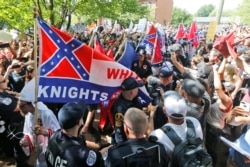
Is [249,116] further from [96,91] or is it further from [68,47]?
[68,47]

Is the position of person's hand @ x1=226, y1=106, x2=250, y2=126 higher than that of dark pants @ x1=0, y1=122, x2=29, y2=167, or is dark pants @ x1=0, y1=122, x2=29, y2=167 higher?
person's hand @ x1=226, y1=106, x2=250, y2=126

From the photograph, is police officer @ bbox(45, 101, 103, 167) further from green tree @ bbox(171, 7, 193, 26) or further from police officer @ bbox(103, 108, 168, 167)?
green tree @ bbox(171, 7, 193, 26)

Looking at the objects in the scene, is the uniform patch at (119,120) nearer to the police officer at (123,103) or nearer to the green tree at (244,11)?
the police officer at (123,103)

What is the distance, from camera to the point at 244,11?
5616 centimetres

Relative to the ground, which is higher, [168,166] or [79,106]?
[79,106]

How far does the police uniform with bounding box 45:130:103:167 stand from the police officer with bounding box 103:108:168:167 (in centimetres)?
12

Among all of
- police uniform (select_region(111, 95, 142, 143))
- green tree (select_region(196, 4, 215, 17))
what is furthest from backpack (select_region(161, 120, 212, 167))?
green tree (select_region(196, 4, 215, 17))

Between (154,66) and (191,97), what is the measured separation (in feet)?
11.1

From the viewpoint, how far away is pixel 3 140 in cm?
456

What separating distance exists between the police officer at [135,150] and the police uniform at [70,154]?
0.39 feet

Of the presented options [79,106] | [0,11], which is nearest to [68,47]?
[79,106]

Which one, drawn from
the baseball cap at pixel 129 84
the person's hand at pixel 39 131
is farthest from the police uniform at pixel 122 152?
the baseball cap at pixel 129 84

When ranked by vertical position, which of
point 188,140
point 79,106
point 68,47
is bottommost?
point 188,140

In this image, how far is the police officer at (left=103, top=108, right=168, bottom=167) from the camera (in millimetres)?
2322
